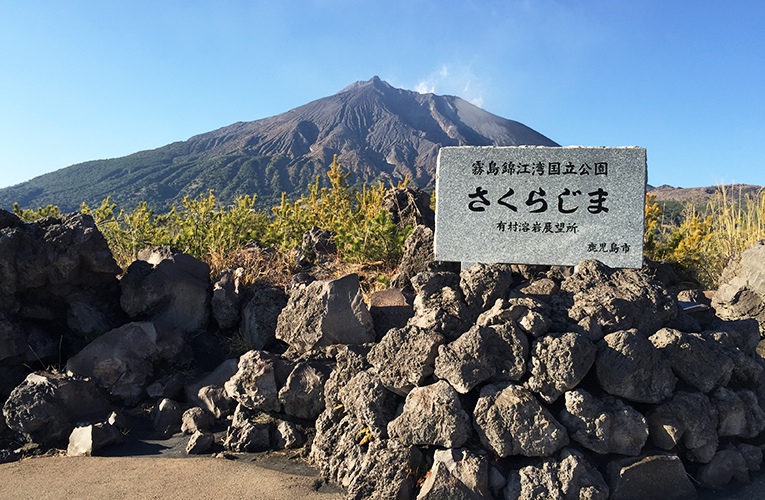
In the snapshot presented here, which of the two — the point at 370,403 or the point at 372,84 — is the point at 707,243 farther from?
the point at 372,84

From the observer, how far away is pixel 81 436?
4199mm

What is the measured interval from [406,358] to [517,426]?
0.81 meters

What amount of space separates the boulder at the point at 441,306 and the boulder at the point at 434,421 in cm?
49

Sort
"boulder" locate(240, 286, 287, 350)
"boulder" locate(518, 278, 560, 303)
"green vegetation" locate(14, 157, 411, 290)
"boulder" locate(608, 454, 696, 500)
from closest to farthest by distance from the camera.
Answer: "boulder" locate(608, 454, 696, 500) < "boulder" locate(518, 278, 560, 303) < "boulder" locate(240, 286, 287, 350) < "green vegetation" locate(14, 157, 411, 290)

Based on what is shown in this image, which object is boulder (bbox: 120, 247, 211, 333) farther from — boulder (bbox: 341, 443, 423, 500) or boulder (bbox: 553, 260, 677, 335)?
boulder (bbox: 553, 260, 677, 335)

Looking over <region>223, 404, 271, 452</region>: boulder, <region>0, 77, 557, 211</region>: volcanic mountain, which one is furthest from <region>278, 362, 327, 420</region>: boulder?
<region>0, 77, 557, 211</region>: volcanic mountain

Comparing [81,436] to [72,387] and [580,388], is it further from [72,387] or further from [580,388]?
[580,388]

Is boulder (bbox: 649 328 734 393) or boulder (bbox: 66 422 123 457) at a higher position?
boulder (bbox: 649 328 734 393)

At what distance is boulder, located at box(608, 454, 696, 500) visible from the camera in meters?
3.26

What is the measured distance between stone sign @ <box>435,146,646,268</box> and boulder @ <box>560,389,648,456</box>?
1.50 meters

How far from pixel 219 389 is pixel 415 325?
1812 mm

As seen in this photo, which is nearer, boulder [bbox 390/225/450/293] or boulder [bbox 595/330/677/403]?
boulder [bbox 595/330/677/403]

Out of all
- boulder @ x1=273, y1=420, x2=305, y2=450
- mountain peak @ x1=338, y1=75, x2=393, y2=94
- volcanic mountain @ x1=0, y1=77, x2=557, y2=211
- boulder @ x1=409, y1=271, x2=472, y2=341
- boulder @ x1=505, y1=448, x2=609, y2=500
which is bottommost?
boulder @ x1=273, y1=420, x2=305, y2=450

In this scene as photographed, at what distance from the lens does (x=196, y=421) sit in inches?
173
